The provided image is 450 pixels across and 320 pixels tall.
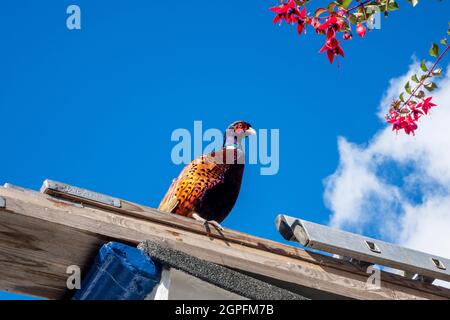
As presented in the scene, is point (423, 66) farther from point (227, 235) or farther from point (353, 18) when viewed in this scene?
point (227, 235)

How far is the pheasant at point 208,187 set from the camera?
12.2ft

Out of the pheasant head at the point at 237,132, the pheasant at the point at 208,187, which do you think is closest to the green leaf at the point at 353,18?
the pheasant at the point at 208,187

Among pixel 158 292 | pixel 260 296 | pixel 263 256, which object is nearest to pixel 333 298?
pixel 263 256

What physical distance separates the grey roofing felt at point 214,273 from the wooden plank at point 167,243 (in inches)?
4.7

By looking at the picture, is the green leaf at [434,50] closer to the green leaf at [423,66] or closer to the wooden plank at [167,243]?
the green leaf at [423,66]

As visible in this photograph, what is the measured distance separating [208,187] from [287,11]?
3.42ft

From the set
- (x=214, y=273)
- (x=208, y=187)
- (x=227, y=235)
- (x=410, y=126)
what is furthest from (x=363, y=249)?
(x=208, y=187)

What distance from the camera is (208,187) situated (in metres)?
3.77

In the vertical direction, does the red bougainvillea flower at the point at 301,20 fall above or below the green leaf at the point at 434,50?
above

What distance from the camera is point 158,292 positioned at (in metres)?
2.09

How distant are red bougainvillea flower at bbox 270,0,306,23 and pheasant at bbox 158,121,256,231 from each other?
3.23ft

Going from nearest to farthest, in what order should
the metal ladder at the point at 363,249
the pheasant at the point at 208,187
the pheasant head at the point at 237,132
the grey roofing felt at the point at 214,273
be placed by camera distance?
the grey roofing felt at the point at 214,273 < the metal ladder at the point at 363,249 < the pheasant at the point at 208,187 < the pheasant head at the point at 237,132
